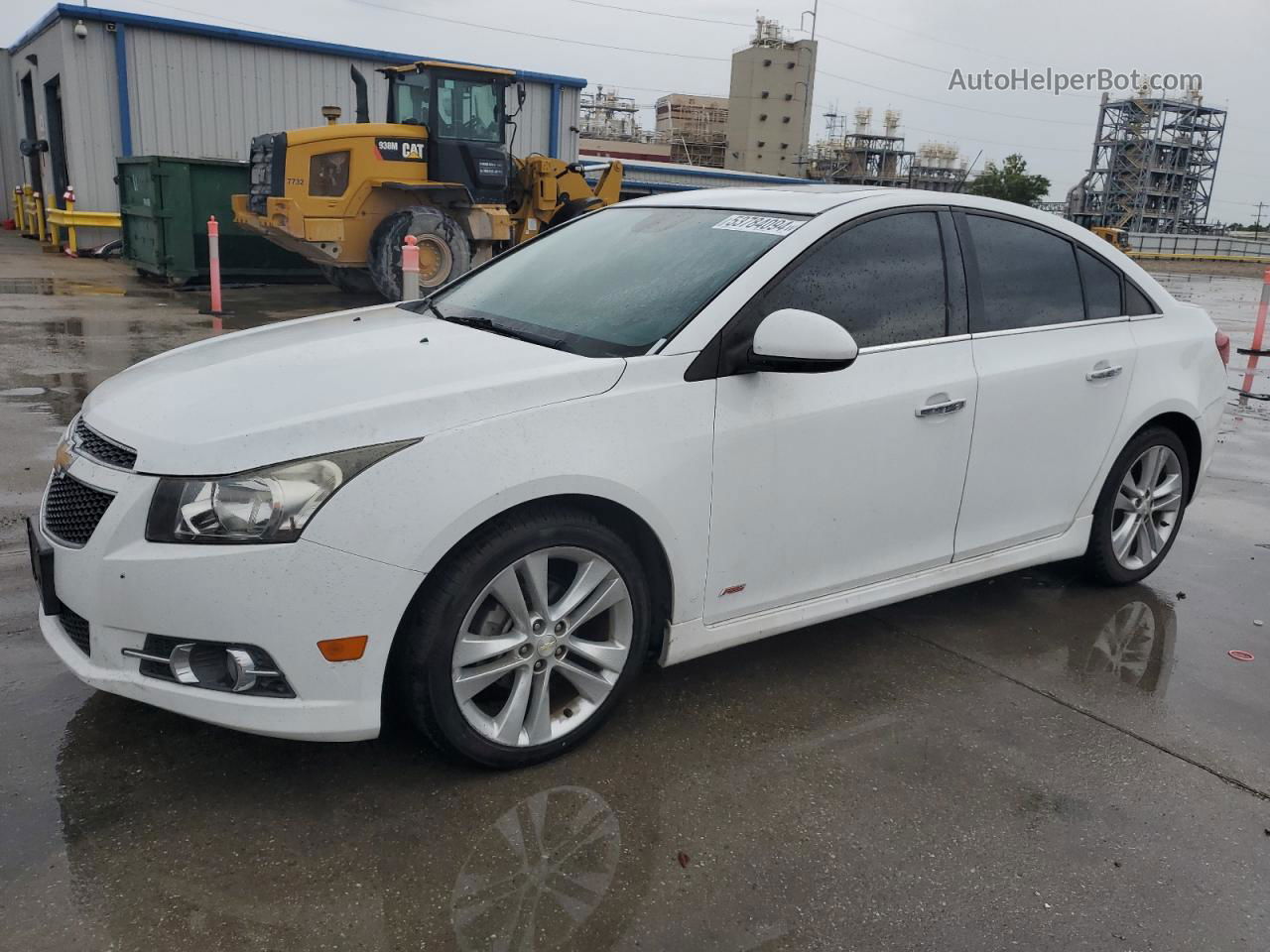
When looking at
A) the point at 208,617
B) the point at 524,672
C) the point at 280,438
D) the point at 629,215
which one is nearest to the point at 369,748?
the point at 524,672

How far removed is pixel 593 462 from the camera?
2.79 m

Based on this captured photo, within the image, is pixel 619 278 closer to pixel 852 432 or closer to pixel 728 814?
pixel 852 432

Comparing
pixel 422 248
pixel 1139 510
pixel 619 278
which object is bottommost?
pixel 1139 510

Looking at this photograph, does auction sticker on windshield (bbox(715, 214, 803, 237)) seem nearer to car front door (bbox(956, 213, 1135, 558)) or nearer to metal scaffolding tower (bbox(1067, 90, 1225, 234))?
car front door (bbox(956, 213, 1135, 558))

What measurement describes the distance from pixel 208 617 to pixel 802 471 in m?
1.75

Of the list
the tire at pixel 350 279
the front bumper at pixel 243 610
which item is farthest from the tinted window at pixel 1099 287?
the tire at pixel 350 279

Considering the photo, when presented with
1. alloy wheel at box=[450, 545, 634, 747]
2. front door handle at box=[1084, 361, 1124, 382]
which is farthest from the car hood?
front door handle at box=[1084, 361, 1124, 382]

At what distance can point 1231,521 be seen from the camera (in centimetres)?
577

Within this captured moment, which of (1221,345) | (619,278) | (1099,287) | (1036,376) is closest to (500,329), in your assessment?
(619,278)

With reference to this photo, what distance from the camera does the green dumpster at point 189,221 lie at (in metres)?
14.6

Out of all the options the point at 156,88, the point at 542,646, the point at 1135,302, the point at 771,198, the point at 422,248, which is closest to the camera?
the point at 542,646

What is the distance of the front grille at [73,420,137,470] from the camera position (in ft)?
8.63

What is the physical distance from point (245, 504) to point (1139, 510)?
3709 millimetres

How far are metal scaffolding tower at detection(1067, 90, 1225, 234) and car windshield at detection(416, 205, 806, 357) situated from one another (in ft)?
322
